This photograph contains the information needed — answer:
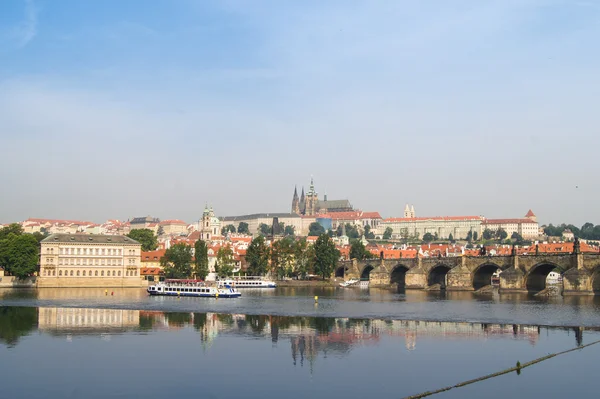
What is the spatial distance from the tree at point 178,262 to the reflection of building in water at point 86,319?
4445 cm

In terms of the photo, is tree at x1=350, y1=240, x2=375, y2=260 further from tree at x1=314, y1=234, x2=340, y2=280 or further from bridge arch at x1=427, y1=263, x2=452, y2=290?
bridge arch at x1=427, y1=263, x2=452, y2=290

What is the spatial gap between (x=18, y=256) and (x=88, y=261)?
888 centimetres

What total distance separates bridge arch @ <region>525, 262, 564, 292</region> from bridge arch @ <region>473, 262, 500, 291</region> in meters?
6.09

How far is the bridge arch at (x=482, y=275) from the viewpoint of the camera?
9643cm

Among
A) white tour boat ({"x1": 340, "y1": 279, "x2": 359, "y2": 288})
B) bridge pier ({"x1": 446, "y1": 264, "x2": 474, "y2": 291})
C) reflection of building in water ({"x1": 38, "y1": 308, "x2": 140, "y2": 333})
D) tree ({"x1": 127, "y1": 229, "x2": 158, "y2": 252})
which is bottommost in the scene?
white tour boat ({"x1": 340, "y1": 279, "x2": 359, "y2": 288})

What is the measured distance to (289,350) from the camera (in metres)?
40.2

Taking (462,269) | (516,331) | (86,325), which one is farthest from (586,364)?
(462,269)

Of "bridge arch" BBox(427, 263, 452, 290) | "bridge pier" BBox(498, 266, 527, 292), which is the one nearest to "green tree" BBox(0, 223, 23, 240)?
"bridge arch" BBox(427, 263, 452, 290)

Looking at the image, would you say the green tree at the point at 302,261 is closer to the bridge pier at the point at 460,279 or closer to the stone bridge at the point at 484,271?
the stone bridge at the point at 484,271

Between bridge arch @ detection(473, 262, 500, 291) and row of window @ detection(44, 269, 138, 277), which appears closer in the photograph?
bridge arch @ detection(473, 262, 500, 291)

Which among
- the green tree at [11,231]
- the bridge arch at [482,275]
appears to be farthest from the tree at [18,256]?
the bridge arch at [482,275]

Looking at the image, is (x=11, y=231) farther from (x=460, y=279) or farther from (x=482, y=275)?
(x=482, y=275)

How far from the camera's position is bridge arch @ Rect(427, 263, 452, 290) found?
102m

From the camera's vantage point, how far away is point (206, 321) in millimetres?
54906
